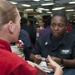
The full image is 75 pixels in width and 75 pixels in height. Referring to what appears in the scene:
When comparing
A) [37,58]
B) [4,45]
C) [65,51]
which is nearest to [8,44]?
[4,45]

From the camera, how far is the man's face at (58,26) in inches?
107

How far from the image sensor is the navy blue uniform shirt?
8.78 feet

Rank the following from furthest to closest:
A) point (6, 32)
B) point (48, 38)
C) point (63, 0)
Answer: point (63, 0), point (48, 38), point (6, 32)

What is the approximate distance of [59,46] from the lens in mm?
2686

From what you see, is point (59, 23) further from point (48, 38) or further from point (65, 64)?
point (65, 64)

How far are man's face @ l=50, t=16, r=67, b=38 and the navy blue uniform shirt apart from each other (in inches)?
3.0

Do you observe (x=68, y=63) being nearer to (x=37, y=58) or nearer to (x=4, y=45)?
(x=37, y=58)

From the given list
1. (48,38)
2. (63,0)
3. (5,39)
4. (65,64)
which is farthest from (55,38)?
(63,0)

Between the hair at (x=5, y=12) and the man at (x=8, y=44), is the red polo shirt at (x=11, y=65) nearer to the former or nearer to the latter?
Result: the man at (x=8, y=44)

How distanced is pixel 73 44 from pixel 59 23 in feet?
1.00

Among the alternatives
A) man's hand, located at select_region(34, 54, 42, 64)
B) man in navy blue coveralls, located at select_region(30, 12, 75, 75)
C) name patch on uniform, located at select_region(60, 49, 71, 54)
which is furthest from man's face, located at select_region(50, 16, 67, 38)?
man's hand, located at select_region(34, 54, 42, 64)

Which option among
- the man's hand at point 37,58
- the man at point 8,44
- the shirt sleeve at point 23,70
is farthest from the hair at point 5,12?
the man's hand at point 37,58

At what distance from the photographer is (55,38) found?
276 cm

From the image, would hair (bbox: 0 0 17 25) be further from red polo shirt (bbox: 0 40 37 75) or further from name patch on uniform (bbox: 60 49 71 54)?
name patch on uniform (bbox: 60 49 71 54)
